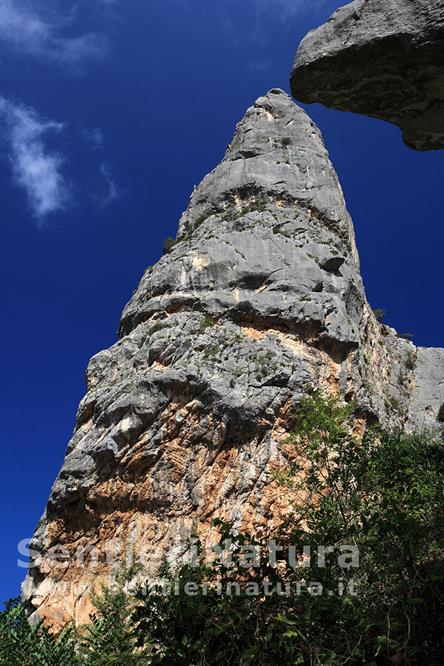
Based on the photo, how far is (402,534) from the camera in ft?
21.4

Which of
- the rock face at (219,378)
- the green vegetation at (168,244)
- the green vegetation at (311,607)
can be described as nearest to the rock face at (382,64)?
the green vegetation at (311,607)

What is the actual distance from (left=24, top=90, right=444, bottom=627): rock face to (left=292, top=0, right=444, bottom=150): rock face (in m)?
15.9

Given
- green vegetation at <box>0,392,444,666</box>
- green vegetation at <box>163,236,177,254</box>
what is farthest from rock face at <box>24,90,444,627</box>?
green vegetation at <box>0,392,444,666</box>

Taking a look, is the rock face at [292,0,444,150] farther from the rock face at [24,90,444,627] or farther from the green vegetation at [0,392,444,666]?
the rock face at [24,90,444,627]

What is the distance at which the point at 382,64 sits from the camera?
7402 mm

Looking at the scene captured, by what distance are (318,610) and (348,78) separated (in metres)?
6.83

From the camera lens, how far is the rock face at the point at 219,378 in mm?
22734

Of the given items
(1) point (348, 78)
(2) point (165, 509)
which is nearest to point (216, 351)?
(2) point (165, 509)

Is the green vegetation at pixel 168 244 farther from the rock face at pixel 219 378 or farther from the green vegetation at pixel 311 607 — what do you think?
the green vegetation at pixel 311 607

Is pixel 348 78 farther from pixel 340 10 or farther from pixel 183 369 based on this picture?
pixel 183 369

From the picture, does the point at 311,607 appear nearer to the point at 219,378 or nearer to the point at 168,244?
the point at 219,378

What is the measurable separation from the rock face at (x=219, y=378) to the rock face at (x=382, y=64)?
1590 cm

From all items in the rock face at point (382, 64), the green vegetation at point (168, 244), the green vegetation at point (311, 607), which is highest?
the green vegetation at point (168, 244)

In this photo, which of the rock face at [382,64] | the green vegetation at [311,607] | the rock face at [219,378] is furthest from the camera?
the rock face at [219,378]
